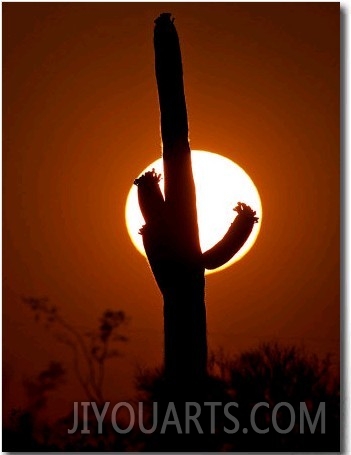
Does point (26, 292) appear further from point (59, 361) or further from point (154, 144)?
point (154, 144)

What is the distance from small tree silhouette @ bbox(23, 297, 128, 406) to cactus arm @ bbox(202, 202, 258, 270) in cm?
59

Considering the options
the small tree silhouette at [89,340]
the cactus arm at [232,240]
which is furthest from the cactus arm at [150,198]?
the small tree silhouette at [89,340]

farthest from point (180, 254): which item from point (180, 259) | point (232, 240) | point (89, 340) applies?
point (89, 340)

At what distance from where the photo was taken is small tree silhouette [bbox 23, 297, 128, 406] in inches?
143

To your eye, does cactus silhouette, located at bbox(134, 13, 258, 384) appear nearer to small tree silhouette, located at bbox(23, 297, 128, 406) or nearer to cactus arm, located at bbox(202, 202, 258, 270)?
cactus arm, located at bbox(202, 202, 258, 270)

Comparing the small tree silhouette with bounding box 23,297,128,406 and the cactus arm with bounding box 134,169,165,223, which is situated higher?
the cactus arm with bounding box 134,169,165,223

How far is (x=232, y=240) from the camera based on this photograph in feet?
11.4

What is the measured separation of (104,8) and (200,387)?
7.27ft

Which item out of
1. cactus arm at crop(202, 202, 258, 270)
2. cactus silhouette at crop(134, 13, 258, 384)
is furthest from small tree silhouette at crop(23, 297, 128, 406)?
cactus arm at crop(202, 202, 258, 270)

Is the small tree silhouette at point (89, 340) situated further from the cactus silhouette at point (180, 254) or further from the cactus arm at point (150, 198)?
the cactus arm at point (150, 198)

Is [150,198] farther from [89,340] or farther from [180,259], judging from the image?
[89,340]

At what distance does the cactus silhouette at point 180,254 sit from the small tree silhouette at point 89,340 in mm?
309

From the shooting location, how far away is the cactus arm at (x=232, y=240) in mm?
3486

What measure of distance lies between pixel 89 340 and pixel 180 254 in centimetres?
70
